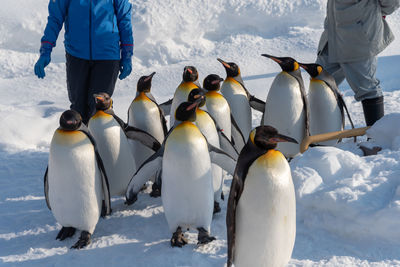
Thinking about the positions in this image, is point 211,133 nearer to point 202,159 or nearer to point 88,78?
point 202,159

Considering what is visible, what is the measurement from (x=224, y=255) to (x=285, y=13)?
6716 mm

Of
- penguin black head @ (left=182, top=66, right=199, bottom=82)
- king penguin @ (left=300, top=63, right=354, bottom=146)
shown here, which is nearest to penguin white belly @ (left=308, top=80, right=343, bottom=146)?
king penguin @ (left=300, top=63, right=354, bottom=146)

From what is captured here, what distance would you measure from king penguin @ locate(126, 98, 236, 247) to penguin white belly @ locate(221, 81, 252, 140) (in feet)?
3.36

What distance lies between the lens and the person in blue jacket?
318 centimetres

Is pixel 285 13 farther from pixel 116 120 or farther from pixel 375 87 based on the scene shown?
pixel 116 120

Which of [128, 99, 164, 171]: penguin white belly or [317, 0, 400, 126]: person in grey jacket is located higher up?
[317, 0, 400, 126]: person in grey jacket

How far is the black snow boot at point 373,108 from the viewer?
11.3 feet

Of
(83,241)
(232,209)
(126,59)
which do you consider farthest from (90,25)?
(232,209)

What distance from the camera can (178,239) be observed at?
2312 millimetres

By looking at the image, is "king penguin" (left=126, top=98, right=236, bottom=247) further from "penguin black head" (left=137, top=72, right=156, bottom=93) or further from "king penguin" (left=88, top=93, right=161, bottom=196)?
"penguin black head" (left=137, top=72, right=156, bottom=93)

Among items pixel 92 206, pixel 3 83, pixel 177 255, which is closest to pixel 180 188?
pixel 177 255

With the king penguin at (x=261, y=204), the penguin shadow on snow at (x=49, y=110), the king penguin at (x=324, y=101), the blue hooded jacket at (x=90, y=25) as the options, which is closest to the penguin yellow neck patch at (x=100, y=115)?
the blue hooded jacket at (x=90, y=25)

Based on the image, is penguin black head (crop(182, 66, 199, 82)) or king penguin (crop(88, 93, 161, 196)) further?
penguin black head (crop(182, 66, 199, 82))

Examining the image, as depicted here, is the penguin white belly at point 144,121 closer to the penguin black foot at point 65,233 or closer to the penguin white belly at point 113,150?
the penguin white belly at point 113,150
